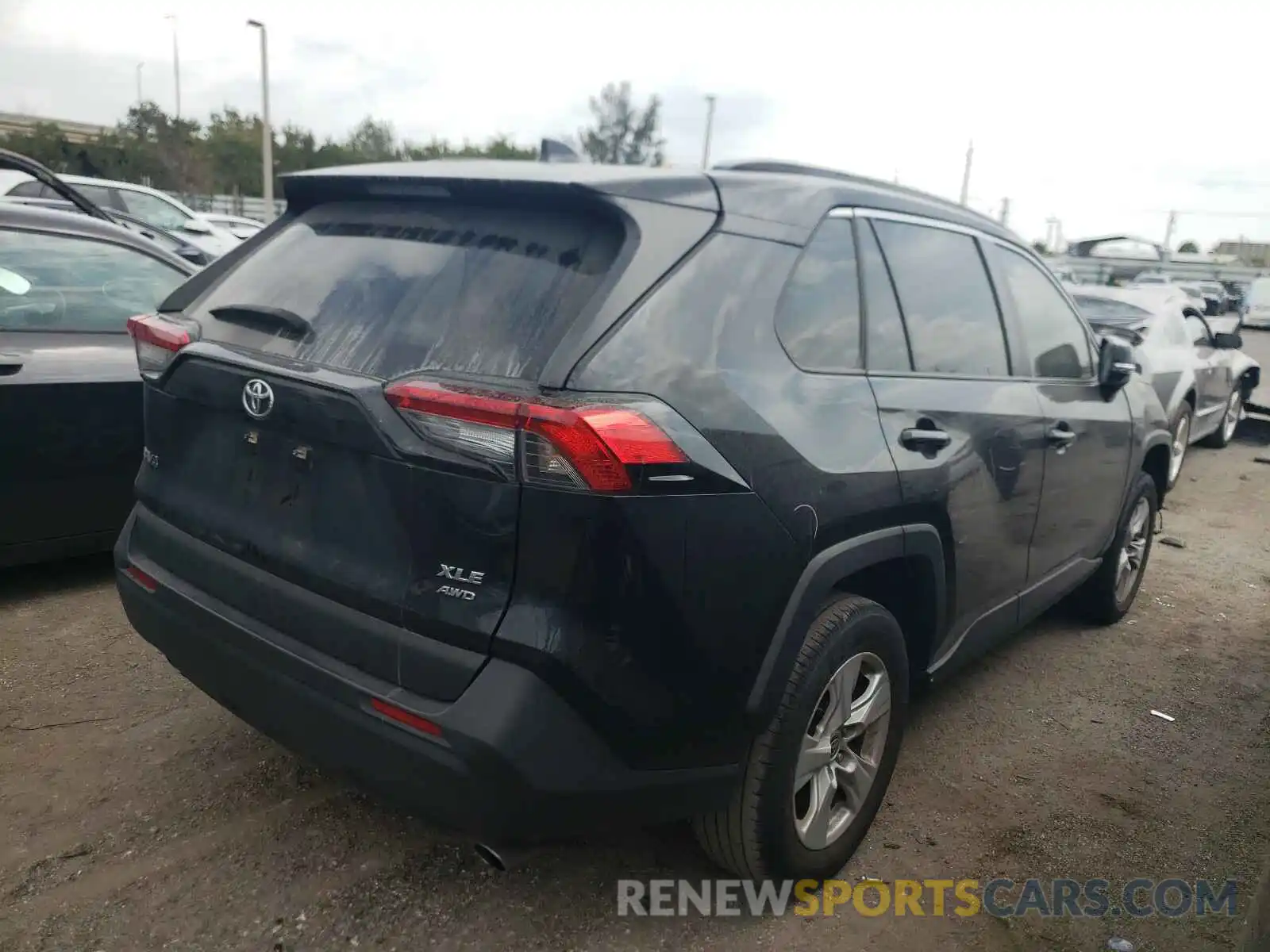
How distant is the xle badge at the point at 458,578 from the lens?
6.14ft

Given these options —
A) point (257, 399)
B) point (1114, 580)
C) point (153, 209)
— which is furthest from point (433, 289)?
point (153, 209)

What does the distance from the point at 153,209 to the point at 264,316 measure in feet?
38.5

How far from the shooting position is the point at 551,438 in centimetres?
178

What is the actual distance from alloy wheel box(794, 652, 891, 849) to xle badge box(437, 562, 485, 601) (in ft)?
3.07

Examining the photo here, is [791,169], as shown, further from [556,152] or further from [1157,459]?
[1157,459]

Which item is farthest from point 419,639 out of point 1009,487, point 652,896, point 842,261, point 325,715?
point 1009,487

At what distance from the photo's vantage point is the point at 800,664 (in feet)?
7.39

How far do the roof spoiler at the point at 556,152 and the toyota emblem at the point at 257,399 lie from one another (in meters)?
1.08

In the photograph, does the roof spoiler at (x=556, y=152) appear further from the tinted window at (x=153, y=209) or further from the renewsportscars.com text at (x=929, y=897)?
the tinted window at (x=153, y=209)

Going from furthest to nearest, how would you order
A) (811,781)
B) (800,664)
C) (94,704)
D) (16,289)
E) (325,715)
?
(16,289)
(94,704)
(811,781)
(800,664)
(325,715)

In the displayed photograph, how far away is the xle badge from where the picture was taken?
6.14ft

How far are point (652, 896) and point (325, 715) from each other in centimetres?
100

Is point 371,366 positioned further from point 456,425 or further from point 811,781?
point 811,781

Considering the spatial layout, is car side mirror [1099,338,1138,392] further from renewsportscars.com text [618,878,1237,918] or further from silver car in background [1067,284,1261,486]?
silver car in background [1067,284,1261,486]
